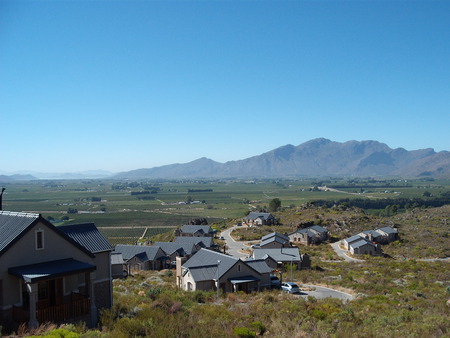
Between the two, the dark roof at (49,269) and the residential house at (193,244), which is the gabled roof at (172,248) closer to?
the residential house at (193,244)

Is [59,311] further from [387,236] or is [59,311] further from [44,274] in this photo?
[387,236]

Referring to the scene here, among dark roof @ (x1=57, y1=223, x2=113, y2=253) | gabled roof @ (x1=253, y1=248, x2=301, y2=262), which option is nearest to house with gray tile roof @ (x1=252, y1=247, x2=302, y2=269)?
gabled roof @ (x1=253, y1=248, x2=301, y2=262)

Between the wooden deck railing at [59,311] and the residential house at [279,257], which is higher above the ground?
the wooden deck railing at [59,311]

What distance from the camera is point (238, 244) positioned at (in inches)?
2509

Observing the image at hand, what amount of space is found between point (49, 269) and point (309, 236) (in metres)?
55.4

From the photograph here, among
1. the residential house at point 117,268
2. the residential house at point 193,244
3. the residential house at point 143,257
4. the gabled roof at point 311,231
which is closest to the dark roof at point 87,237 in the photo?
the residential house at point 117,268

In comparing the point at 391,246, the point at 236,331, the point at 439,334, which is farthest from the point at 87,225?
the point at 391,246

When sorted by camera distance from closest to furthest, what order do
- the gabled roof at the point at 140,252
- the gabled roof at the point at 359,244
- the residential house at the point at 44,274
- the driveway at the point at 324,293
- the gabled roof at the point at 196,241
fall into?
1. the residential house at the point at 44,274
2. the driveway at the point at 324,293
3. the gabled roof at the point at 140,252
4. the gabled roof at the point at 196,241
5. the gabled roof at the point at 359,244

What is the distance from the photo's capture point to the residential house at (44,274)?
14609mm

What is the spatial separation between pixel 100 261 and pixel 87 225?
208 centimetres

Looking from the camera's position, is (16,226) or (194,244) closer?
(16,226)

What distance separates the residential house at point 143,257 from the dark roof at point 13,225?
30047 mm

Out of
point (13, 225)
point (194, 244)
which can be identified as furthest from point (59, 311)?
point (194, 244)

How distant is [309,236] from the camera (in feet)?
217
